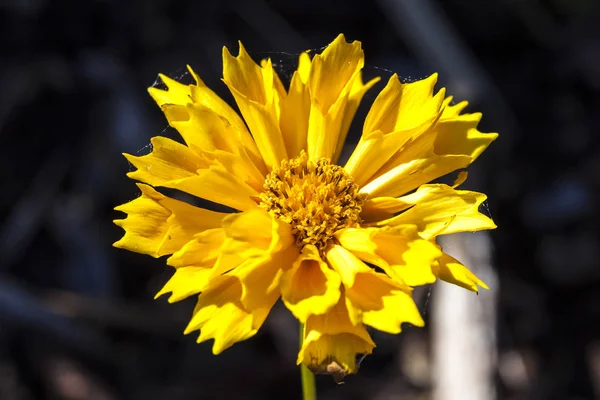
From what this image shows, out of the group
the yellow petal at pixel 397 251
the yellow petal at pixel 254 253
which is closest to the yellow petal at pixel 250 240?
the yellow petal at pixel 254 253

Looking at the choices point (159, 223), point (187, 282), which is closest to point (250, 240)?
point (187, 282)

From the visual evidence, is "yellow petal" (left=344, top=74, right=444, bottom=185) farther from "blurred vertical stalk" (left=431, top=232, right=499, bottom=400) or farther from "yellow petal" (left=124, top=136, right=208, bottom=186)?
"blurred vertical stalk" (left=431, top=232, right=499, bottom=400)

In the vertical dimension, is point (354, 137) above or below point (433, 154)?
above

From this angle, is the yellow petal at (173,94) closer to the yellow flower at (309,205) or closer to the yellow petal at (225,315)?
the yellow flower at (309,205)

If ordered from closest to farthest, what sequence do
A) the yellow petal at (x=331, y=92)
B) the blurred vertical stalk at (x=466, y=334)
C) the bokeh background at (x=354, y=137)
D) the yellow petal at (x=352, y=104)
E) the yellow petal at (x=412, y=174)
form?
1. the yellow petal at (x=412, y=174)
2. the yellow petal at (x=331, y=92)
3. the yellow petal at (x=352, y=104)
4. the blurred vertical stalk at (x=466, y=334)
5. the bokeh background at (x=354, y=137)

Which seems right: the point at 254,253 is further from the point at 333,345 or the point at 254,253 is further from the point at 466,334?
the point at 466,334

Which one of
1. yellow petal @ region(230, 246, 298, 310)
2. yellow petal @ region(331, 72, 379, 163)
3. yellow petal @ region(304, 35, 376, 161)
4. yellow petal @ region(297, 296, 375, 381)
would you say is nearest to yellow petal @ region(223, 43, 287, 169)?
yellow petal @ region(304, 35, 376, 161)
